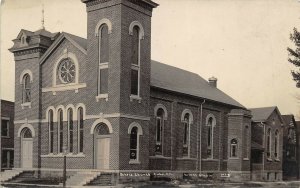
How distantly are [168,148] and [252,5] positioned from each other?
560 inches

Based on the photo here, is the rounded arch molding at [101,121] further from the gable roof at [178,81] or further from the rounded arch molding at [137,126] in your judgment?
the gable roof at [178,81]

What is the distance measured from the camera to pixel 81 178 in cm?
2739

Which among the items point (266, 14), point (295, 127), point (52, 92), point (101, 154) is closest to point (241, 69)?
point (266, 14)

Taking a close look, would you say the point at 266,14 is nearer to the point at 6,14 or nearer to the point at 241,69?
the point at 241,69

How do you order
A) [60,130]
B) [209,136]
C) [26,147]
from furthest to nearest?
1. [209,136]
2. [26,147]
3. [60,130]

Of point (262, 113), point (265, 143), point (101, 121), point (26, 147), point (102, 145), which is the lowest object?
point (265, 143)

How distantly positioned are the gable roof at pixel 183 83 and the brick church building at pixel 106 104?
0.17m

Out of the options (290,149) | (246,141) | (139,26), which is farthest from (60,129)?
(290,149)

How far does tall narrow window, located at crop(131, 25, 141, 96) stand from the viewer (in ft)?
94.5

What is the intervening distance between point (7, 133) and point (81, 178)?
49.4ft

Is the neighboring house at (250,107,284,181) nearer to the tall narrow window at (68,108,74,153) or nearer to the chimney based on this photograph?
the chimney

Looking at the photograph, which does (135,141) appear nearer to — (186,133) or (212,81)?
(186,133)

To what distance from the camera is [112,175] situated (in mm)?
27281

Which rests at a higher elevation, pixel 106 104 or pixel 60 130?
pixel 106 104
